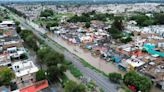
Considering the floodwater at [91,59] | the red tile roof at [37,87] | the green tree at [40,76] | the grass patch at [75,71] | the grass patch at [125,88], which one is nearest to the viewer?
the red tile roof at [37,87]

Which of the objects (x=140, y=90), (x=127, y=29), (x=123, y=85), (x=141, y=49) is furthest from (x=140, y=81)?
(x=127, y=29)

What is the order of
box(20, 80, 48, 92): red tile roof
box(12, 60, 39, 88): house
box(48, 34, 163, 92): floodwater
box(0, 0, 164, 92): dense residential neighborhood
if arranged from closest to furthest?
box(20, 80, 48, 92): red tile roof < box(0, 0, 164, 92): dense residential neighborhood < box(12, 60, 39, 88): house < box(48, 34, 163, 92): floodwater

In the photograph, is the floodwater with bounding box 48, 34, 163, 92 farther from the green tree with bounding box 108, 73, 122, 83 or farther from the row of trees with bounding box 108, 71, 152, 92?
the green tree with bounding box 108, 73, 122, 83

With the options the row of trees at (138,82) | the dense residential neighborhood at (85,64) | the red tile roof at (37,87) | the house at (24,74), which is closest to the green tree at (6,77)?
the dense residential neighborhood at (85,64)

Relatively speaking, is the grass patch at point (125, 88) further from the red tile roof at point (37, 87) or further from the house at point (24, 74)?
the house at point (24, 74)

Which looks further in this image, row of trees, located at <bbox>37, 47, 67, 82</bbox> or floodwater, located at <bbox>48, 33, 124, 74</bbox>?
floodwater, located at <bbox>48, 33, 124, 74</bbox>

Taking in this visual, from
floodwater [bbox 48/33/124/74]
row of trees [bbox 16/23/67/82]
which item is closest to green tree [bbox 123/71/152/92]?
floodwater [bbox 48/33/124/74]

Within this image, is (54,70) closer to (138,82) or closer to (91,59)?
(138,82)

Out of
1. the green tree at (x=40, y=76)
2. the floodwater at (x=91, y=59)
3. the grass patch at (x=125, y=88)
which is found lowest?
the floodwater at (x=91, y=59)

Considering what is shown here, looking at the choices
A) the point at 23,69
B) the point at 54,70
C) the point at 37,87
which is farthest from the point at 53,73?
the point at 23,69

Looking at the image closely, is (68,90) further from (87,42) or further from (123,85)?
(87,42)

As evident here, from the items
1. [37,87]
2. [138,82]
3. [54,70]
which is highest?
[54,70]

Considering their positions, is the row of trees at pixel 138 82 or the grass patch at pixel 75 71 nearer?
the row of trees at pixel 138 82
